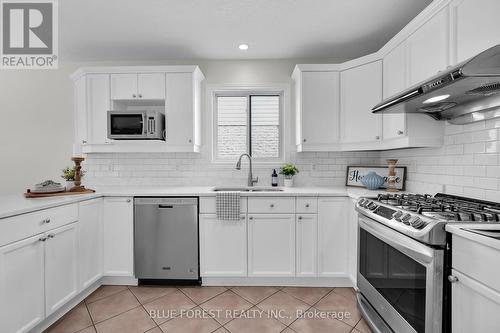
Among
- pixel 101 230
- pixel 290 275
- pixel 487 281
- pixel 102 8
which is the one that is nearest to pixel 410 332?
pixel 487 281

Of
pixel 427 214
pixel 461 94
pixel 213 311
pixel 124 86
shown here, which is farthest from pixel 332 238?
pixel 124 86

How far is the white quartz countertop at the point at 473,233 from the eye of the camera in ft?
3.09

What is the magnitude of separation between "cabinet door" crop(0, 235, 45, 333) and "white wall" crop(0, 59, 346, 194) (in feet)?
5.91

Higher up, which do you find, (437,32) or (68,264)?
(437,32)

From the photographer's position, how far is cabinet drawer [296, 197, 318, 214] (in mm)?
2385

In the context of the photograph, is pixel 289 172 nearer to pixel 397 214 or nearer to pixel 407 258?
pixel 397 214

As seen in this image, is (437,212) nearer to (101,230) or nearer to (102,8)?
(101,230)

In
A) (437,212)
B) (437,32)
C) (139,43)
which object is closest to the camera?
(437,212)

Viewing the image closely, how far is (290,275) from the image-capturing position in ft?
7.85

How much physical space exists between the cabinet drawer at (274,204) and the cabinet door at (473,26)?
5.36 feet

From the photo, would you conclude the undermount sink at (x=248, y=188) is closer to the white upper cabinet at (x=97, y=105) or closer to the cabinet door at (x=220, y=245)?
the cabinet door at (x=220, y=245)

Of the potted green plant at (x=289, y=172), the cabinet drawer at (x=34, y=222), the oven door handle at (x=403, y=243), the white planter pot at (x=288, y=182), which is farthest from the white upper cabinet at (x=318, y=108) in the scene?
the cabinet drawer at (x=34, y=222)

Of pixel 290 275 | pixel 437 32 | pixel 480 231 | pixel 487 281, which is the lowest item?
pixel 290 275

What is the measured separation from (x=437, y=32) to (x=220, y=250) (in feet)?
8.18
